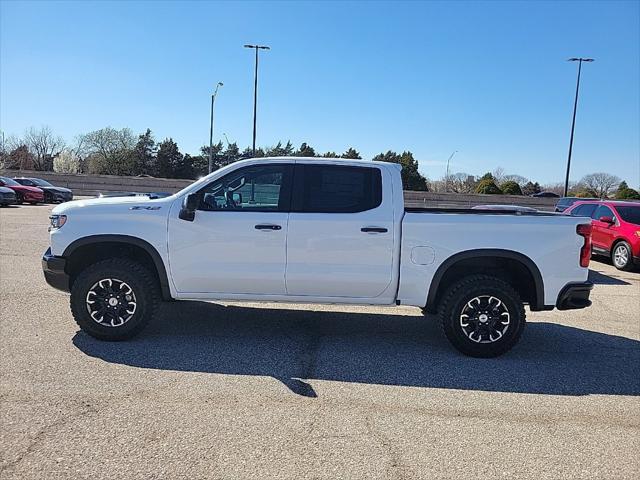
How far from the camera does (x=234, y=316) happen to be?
6.81 meters

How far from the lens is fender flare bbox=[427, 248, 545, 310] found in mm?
5344

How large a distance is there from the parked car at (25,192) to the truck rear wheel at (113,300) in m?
27.7

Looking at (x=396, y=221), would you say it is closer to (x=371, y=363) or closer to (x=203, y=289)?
(x=371, y=363)

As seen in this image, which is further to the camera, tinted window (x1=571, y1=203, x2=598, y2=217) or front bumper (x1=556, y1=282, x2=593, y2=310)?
tinted window (x1=571, y1=203, x2=598, y2=217)

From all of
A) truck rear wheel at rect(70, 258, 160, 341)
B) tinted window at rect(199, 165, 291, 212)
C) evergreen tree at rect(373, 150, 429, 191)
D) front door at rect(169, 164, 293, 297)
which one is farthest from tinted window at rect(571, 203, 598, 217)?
evergreen tree at rect(373, 150, 429, 191)

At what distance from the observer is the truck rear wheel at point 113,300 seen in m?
5.46

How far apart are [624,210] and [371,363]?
1059 cm

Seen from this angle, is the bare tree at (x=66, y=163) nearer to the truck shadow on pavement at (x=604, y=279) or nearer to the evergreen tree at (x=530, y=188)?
the evergreen tree at (x=530, y=188)

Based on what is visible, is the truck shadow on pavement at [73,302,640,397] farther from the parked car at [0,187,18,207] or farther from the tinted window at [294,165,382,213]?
the parked car at [0,187,18,207]

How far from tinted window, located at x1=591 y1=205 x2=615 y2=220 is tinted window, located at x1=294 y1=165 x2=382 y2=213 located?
10.0 meters

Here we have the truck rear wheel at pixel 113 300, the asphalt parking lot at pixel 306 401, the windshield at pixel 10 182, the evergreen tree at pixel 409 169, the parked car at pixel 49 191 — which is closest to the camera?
the asphalt parking lot at pixel 306 401

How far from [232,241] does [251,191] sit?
0.58 m

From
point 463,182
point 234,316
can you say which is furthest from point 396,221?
point 463,182

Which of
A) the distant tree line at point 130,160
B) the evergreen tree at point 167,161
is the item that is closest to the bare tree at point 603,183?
the distant tree line at point 130,160
